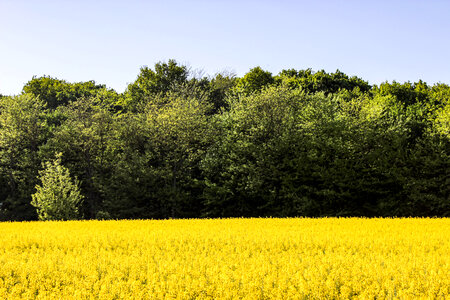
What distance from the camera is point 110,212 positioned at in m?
36.6

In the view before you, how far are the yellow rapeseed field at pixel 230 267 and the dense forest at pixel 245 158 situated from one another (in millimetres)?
16670

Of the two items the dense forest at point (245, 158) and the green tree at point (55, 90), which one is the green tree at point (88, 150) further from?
the green tree at point (55, 90)

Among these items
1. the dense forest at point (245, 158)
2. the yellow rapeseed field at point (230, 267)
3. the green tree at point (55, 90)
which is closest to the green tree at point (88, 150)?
the dense forest at point (245, 158)

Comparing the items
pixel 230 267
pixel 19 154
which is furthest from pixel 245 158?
pixel 230 267

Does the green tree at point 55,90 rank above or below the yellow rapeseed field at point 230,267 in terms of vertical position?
above

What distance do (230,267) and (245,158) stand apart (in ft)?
80.9

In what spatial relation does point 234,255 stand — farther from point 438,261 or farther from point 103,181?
point 103,181

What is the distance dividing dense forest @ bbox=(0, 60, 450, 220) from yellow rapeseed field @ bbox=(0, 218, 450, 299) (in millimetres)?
16670

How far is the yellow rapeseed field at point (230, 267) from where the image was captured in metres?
7.79

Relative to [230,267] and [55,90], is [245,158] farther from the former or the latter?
[55,90]

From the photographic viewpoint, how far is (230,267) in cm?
971

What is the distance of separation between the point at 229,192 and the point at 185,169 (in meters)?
5.03

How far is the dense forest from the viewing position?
104 feet

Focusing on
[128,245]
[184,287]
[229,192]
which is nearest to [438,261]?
[184,287]
